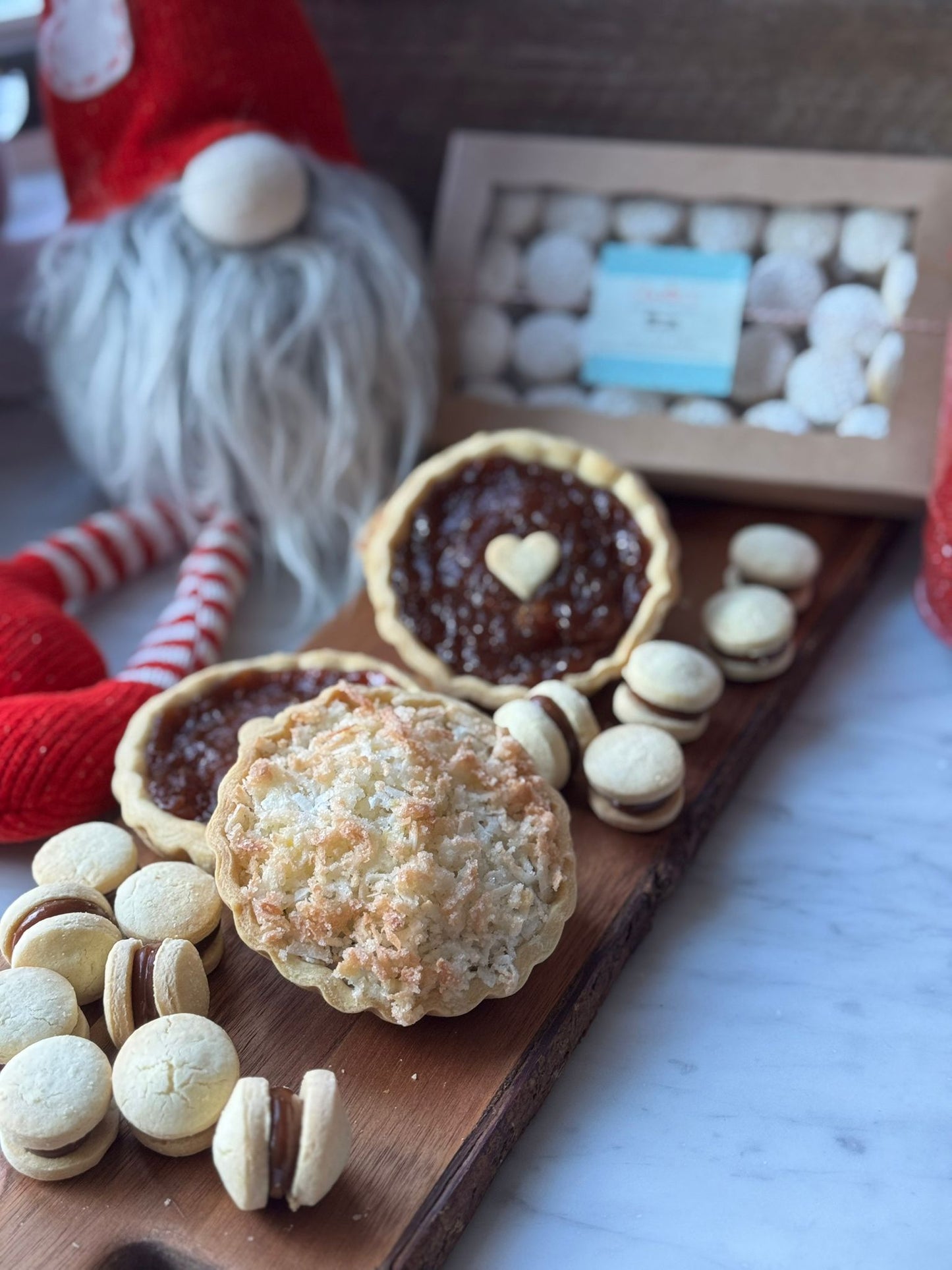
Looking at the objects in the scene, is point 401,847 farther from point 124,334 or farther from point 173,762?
point 124,334

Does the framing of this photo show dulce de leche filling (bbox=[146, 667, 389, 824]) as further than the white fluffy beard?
No

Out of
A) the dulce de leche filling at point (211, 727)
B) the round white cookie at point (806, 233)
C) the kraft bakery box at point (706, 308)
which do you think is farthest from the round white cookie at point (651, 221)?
the dulce de leche filling at point (211, 727)

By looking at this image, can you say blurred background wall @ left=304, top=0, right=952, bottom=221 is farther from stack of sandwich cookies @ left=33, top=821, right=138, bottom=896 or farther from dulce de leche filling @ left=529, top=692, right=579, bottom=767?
stack of sandwich cookies @ left=33, top=821, right=138, bottom=896

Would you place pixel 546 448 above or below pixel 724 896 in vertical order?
above

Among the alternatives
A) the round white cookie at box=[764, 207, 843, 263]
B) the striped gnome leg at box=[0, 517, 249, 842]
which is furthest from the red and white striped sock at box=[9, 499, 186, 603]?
the round white cookie at box=[764, 207, 843, 263]

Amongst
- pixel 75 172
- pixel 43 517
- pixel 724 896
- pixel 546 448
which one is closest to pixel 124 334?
pixel 75 172

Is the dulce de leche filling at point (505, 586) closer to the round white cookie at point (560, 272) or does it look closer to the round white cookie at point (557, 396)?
the round white cookie at point (557, 396)

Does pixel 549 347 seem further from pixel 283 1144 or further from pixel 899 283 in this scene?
pixel 283 1144
